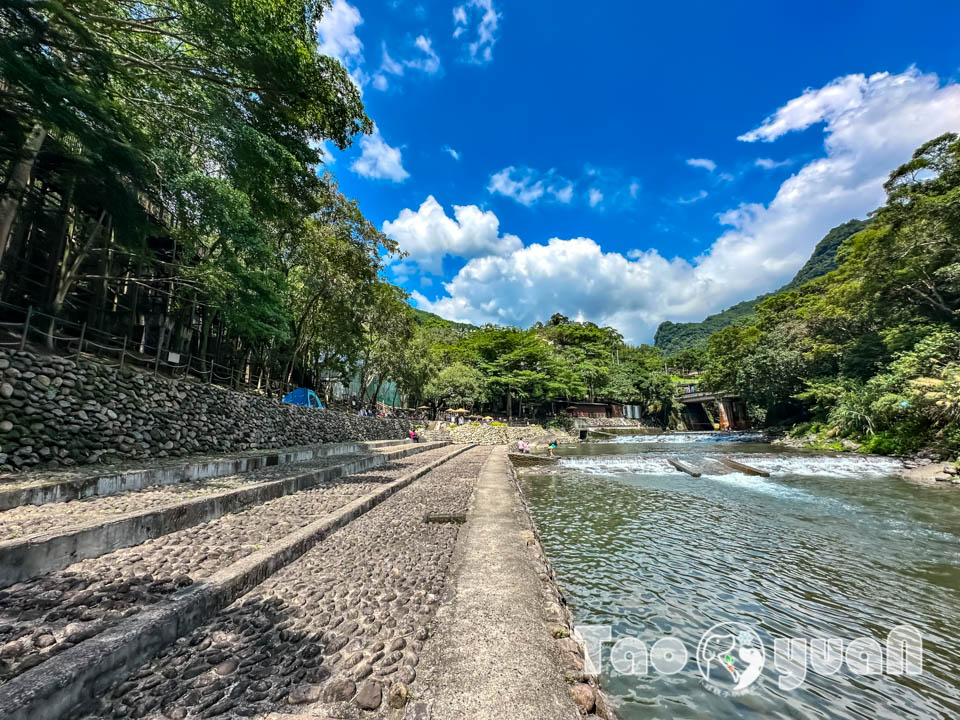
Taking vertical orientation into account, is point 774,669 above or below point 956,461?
below

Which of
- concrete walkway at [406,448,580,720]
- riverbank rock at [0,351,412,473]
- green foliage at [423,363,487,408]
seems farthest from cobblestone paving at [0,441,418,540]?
green foliage at [423,363,487,408]

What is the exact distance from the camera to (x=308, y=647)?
2365mm

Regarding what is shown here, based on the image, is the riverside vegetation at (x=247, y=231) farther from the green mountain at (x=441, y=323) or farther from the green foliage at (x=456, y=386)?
the green mountain at (x=441, y=323)

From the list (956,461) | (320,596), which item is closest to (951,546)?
(320,596)

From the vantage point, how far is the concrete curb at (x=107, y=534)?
2.94 meters

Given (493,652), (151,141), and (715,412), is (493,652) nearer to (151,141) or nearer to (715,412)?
(151,141)

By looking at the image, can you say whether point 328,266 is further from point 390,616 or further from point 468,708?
point 468,708

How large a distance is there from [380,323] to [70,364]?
1544 centimetres

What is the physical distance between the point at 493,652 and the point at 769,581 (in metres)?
4.07

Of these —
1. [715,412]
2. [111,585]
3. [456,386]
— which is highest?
[456,386]

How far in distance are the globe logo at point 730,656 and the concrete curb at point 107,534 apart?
532 centimetres

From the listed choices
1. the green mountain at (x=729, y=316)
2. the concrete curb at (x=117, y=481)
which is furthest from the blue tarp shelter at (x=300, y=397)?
the green mountain at (x=729, y=316)

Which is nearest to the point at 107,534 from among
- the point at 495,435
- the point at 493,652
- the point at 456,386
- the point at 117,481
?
the point at 117,481

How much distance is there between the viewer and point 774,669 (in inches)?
116
